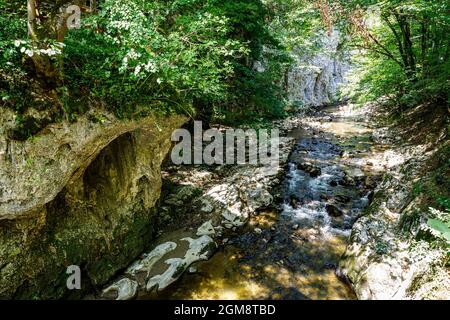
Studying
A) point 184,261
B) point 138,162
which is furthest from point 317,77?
point 184,261

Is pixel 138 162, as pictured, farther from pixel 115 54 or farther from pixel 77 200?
pixel 115 54

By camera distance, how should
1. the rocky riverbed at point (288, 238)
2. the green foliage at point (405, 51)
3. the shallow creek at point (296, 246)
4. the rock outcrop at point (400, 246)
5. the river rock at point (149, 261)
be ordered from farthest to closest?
the green foliage at point (405, 51)
the river rock at point (149, 261)
the shallow creek at point (296, 246)
the rocky riverbed at point (288, 238)
the rock outcrop at point (400, 246)

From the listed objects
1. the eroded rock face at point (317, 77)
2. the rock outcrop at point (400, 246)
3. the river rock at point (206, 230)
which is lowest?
the river rock at point (206, 230)

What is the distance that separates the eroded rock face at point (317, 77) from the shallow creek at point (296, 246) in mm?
19383

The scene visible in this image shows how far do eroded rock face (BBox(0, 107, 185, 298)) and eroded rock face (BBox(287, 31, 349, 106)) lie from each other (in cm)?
2462

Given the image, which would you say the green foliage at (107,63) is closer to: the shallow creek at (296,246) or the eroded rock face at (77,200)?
the eroded rock face at (77,200)

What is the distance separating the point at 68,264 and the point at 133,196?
2.04m

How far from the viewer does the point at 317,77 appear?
3753 cm

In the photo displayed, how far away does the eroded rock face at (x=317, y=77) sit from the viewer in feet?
103

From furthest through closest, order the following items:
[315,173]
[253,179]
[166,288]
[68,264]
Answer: [315,173] → [253,179] → [166,288] → [68,264]

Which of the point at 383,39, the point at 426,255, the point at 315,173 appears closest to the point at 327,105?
the point at 383,39

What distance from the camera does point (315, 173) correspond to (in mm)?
11297

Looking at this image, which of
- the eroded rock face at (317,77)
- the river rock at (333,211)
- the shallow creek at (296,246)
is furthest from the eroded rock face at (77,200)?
the eroded rock face at (317,77)

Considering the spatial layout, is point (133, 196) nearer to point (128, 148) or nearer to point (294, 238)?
point (128, 148)
